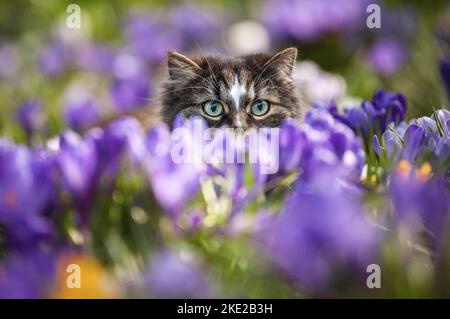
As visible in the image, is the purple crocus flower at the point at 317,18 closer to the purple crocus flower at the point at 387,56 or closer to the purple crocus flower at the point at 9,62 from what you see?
the purple crocus flower at the point at 387,56

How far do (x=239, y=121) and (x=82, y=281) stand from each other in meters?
0.68

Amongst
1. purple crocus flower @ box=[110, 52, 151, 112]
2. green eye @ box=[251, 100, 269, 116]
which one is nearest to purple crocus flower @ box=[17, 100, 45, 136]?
purple crocus flower @ box=[110, 52, 151, 112]

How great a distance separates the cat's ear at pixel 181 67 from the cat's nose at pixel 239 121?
22cm

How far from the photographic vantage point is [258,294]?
2.81 feet

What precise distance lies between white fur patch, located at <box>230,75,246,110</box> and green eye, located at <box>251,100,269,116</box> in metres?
0.05

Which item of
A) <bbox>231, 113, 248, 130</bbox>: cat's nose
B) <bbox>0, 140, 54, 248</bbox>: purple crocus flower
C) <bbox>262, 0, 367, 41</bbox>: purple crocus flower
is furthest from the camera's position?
<bbox>262, 0, 367, 41</bbox>: purple crocus flower

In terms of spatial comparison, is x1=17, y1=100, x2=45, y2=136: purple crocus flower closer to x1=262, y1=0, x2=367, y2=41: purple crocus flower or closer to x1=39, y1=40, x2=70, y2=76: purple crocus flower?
x1=39, y1=40, x2=70, y2=76: purple crocus flower

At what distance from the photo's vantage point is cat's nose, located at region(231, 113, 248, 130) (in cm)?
140

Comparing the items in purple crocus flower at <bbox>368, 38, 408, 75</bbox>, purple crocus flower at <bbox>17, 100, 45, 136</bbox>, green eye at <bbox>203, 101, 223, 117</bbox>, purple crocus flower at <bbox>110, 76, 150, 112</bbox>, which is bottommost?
green eye at <bbox>203, 101, 223, 117</bbox>

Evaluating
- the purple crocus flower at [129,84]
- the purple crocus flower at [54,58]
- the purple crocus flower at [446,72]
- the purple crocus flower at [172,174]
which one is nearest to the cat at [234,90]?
the purple crocus flower at [129,84]

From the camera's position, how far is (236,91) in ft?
4.89

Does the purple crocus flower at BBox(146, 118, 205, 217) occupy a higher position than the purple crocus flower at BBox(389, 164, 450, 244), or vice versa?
the purple crocus flower at BBox(146, 118, 205, 217)

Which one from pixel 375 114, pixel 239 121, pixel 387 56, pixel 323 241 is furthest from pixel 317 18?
pixel 323 241

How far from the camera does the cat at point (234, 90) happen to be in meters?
1.49
